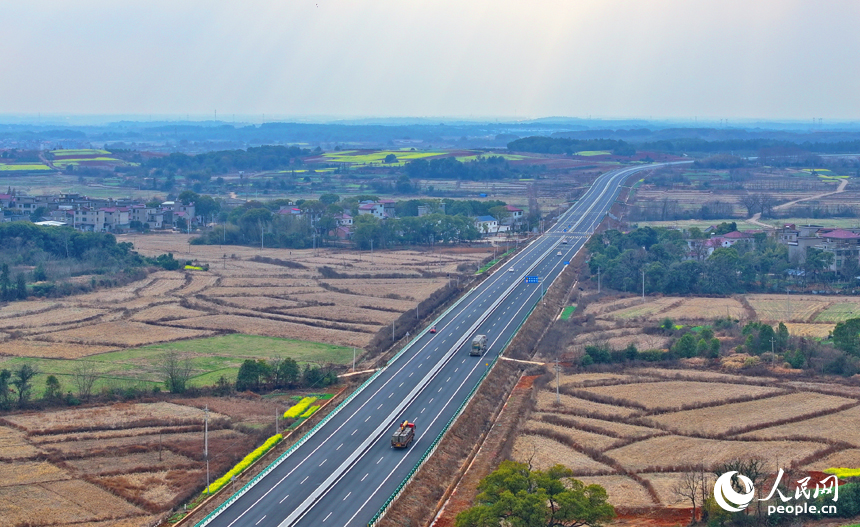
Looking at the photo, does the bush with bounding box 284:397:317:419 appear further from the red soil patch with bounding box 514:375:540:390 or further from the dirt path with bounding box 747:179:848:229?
the dirt path with bounding box 747:179:848:229

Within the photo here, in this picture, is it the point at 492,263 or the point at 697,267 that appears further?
the point at 492,263

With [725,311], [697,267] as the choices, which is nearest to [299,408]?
[725,311]

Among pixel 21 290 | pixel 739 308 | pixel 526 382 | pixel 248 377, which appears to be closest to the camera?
pixel 248 377

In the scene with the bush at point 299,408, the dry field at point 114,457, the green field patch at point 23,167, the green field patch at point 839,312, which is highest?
the green field patch at point 23,167

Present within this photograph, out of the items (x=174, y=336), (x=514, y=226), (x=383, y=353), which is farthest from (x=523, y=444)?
(x=514, y=226)

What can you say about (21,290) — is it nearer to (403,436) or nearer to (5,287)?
(5,287)

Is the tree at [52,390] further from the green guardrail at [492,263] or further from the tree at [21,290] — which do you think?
the green guardrail at [492,263]

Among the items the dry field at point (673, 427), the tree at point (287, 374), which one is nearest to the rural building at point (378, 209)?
the tree at point (287, 374)
